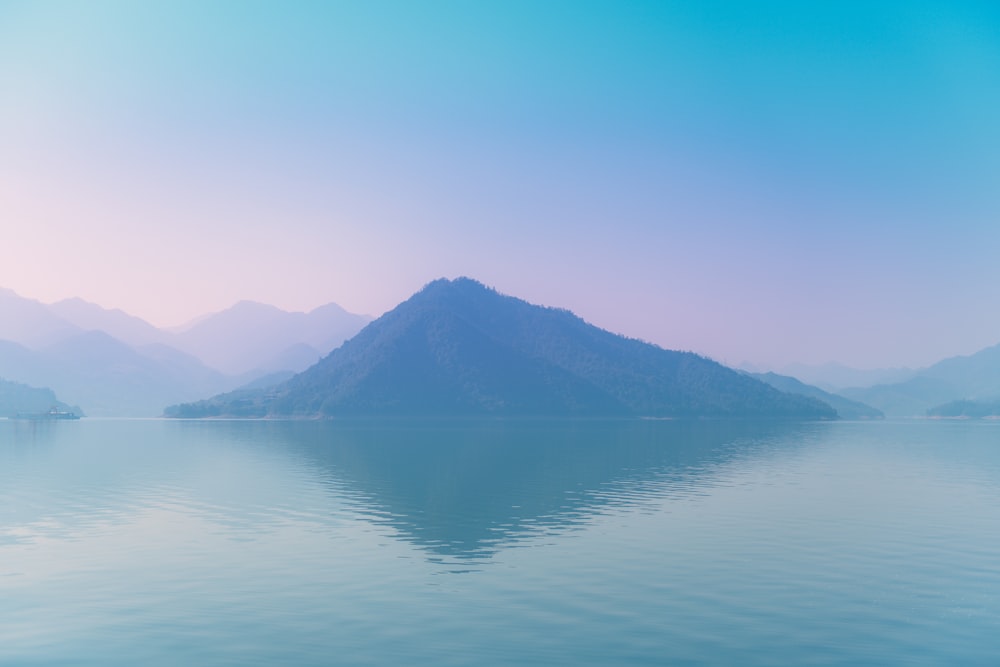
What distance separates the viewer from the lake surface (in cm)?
3431

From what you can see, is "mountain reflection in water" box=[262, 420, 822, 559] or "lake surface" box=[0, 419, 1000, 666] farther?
"mountain reflection in water" box=[262, 420, 822, 559]

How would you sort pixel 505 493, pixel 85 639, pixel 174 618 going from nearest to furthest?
pixel 85 639 < pixel 174 618 < pixel 505 493

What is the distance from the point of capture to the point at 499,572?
159 feet

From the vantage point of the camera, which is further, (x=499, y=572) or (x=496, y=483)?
(x=496, y=483)

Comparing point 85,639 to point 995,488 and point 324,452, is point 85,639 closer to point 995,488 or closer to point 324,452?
point 995,488

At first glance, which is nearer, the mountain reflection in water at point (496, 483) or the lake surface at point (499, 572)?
the lake surface at point (499, 572)

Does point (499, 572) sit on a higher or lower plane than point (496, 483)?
higher

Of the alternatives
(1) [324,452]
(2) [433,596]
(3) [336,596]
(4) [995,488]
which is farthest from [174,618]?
(1) [324,452]

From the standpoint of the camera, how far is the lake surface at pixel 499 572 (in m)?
34.3

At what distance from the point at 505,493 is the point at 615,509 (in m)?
18.4

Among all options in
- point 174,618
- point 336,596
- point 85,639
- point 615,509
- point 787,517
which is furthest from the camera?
point 615,509

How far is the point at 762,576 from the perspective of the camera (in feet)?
155

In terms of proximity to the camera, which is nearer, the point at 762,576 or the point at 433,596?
the point at 433,596

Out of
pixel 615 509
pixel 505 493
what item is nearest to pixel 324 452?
pixel 505 493
